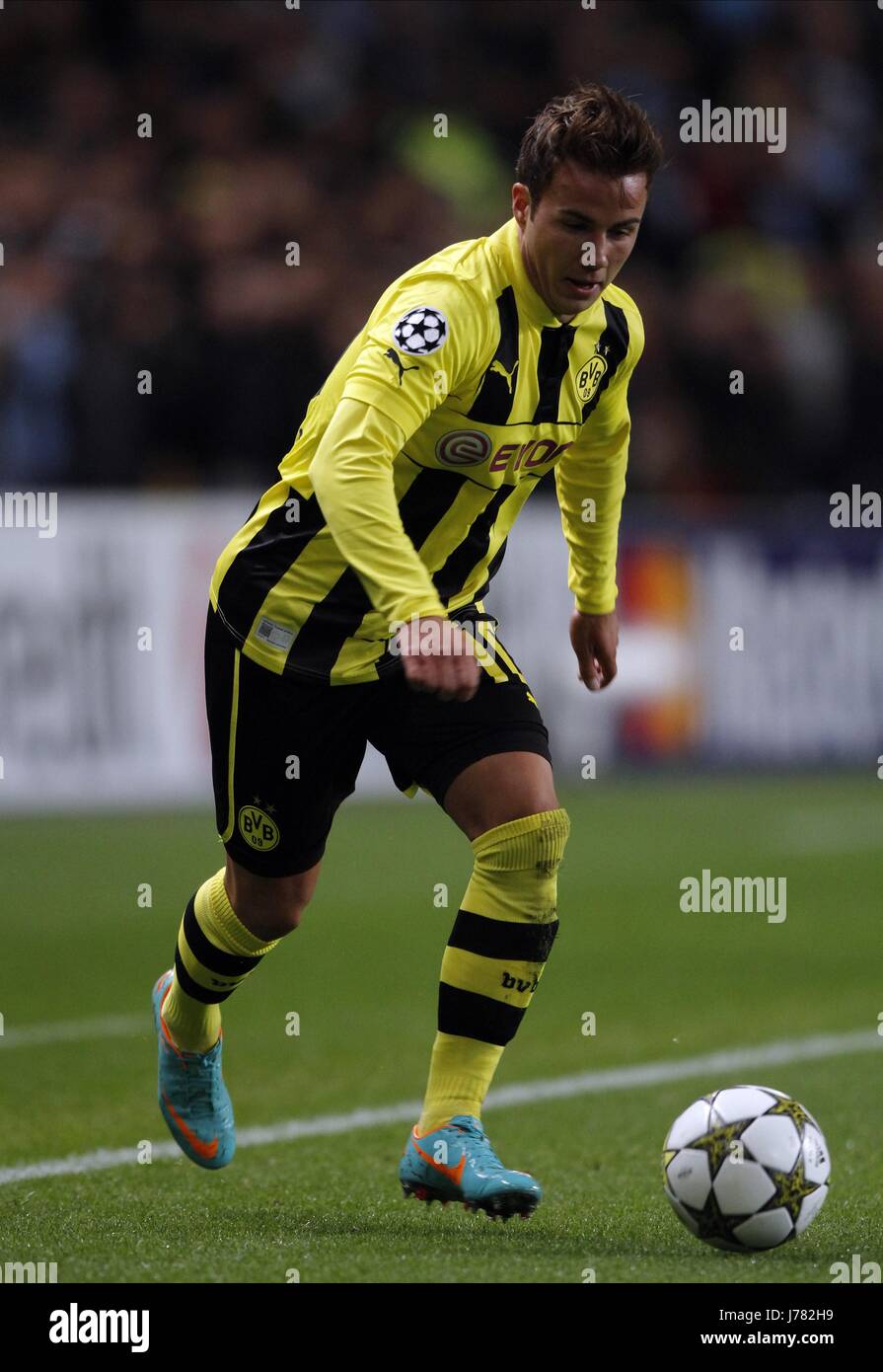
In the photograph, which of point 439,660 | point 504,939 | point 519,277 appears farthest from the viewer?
point 504,939

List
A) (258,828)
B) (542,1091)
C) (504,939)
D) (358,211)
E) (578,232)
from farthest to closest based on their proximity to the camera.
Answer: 1. (358,211)
2. (542,1091)
3. (258,828)
4. (504,939)
5. (578,232)

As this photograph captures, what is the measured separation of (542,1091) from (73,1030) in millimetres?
1724

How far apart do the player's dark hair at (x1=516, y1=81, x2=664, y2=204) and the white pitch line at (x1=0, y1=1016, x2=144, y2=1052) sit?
11.6 ft

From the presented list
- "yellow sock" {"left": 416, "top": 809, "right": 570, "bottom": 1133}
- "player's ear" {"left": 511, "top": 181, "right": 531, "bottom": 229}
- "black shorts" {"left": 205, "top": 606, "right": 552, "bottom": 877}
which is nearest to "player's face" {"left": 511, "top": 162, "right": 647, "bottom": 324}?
"player's ear" {"left": 511, "top": 181, "right": 531, "bottom": 229}

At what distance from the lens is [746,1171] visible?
3955 millimetres

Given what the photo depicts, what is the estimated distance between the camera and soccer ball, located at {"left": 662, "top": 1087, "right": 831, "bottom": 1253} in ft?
12.9

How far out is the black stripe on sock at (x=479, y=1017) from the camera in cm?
437

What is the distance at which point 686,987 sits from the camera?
757 centimetres

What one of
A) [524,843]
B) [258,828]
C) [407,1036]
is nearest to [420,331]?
[524,843]

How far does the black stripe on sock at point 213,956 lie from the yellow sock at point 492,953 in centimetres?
60

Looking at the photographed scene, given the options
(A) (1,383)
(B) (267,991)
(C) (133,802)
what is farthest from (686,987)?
(A) (1,383)

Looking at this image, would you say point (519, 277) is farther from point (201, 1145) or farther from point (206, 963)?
point (201, 1145)

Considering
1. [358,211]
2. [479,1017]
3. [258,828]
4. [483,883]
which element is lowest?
[479,1017]

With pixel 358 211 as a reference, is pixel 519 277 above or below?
below
